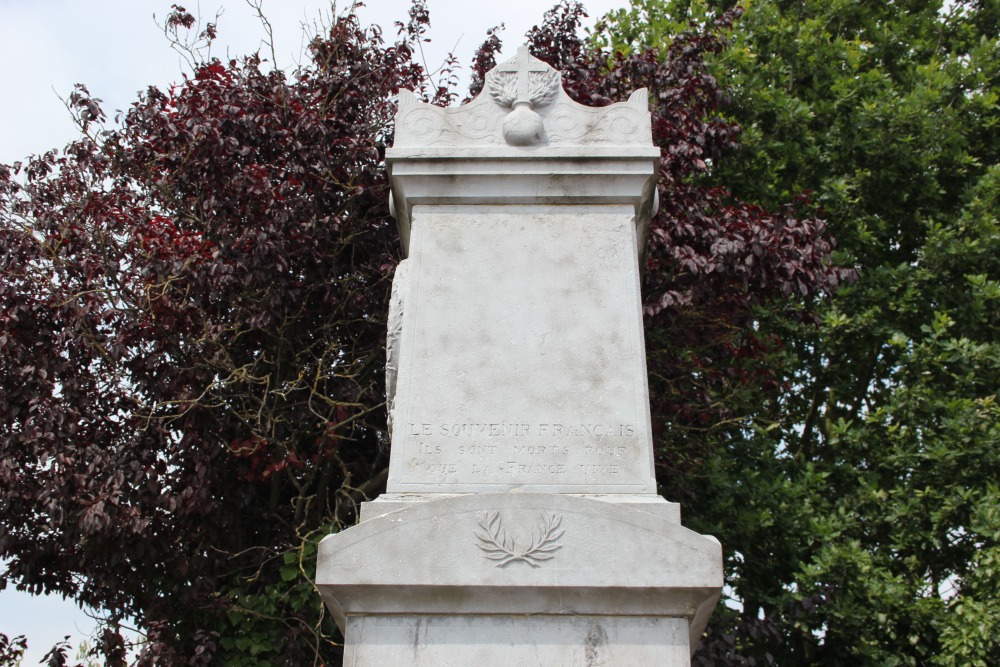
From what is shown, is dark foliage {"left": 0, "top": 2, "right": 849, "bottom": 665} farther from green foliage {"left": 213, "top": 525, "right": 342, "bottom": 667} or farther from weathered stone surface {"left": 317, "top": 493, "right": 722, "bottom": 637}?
weathered stone surface {"left": 317, "top": 493, "right": 722, "bottom": 637}

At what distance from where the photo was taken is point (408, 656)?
12.5 ft

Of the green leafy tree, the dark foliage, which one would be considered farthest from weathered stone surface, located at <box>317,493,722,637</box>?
the green leafy tree

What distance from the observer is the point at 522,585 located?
3.78m

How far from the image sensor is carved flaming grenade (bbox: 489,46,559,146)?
480 centimetres

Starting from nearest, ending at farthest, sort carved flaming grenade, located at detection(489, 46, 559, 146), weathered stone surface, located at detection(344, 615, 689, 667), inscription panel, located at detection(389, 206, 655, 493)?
weathered stone surface, located at detection(344, 615, 689, 667)
inscription panel, located at detection(389, 206, 655, 493)
carved flaming grenade, located at detection(489, 46, 559, 146)

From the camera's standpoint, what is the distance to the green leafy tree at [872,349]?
879 centimetres

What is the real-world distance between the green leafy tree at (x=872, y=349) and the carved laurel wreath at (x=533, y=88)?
4.50m

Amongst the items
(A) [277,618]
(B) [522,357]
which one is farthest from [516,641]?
(A) [277,618]

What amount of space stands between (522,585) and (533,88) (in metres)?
2.39

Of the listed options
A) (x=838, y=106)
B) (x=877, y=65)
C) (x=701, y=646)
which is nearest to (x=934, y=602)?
(x=701, y=646)

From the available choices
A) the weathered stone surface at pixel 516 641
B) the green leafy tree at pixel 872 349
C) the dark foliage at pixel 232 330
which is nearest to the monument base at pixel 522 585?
the weathered stone surface at pixel 516 641

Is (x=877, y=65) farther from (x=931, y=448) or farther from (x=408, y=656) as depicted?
(x=408, y=656)

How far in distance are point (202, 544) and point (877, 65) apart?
8537 mm

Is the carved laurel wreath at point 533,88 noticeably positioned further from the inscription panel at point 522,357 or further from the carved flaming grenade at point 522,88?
the inscription panel at point 522,357
